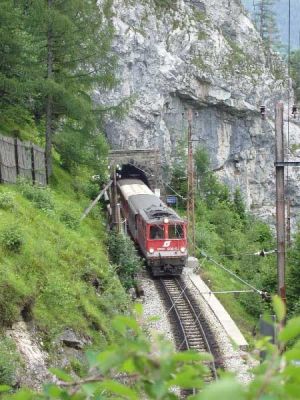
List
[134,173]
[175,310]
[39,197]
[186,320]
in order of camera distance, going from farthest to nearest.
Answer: [134,173] → [175,310] → [186,320] → [39,197]

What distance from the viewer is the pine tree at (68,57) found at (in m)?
21.2

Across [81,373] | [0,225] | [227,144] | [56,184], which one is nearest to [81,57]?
[56,184]

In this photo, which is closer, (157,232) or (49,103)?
(157,232)

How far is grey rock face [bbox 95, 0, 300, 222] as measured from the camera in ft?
161

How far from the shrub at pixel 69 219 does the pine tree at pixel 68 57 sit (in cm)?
549

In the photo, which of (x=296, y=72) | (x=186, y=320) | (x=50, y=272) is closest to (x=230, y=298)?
(x=186, y=320)

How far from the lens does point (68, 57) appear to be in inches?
927

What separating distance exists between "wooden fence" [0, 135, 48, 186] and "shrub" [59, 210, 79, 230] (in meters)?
1.88

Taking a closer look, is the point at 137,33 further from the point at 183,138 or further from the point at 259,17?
the point at 259,17

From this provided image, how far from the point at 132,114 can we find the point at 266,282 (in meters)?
29.6

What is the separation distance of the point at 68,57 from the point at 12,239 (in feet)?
45.9

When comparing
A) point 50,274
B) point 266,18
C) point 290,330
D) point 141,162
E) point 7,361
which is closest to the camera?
point 290,330

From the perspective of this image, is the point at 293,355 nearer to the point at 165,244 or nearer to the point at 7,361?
the point at 7,361

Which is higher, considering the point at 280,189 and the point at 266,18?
the point at 266,18
